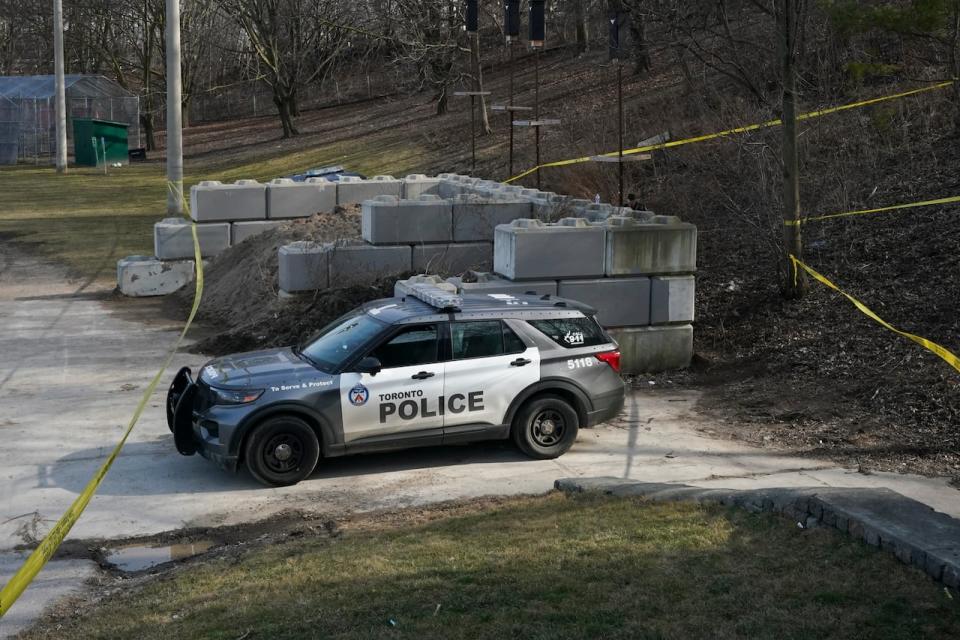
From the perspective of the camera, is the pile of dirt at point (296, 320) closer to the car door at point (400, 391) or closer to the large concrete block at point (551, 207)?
the large concrete block at point (551, 207)

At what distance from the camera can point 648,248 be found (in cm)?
1418

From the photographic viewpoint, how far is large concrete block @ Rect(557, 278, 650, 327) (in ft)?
45.8

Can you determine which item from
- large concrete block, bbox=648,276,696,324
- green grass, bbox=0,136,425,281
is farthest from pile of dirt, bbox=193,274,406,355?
green grass, bbox=0,136,425,281

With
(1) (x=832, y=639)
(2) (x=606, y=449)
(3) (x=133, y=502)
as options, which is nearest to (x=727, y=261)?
(2) (x=606, y=449)

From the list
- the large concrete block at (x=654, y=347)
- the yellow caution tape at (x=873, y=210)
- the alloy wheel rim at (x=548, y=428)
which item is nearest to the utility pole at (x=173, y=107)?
the large concrete block at (x=654, y=347)

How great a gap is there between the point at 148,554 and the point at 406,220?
874 cm

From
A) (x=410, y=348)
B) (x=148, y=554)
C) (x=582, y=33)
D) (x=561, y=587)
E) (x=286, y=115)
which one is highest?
(x=582, y=33)

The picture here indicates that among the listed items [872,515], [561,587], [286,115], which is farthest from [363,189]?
[286,115]

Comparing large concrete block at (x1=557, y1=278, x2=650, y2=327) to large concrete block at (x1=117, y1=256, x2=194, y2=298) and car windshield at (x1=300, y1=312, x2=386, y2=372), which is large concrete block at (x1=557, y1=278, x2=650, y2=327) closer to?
car windshield at (x1=300, y1=312, x2=386, y2=372)

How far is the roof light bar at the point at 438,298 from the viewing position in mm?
10695

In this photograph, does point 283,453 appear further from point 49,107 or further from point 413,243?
point 49,107

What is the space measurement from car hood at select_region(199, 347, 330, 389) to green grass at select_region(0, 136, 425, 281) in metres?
12.8

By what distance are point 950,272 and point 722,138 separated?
22.8 ft

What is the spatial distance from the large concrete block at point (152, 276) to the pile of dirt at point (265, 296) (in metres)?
0.34
